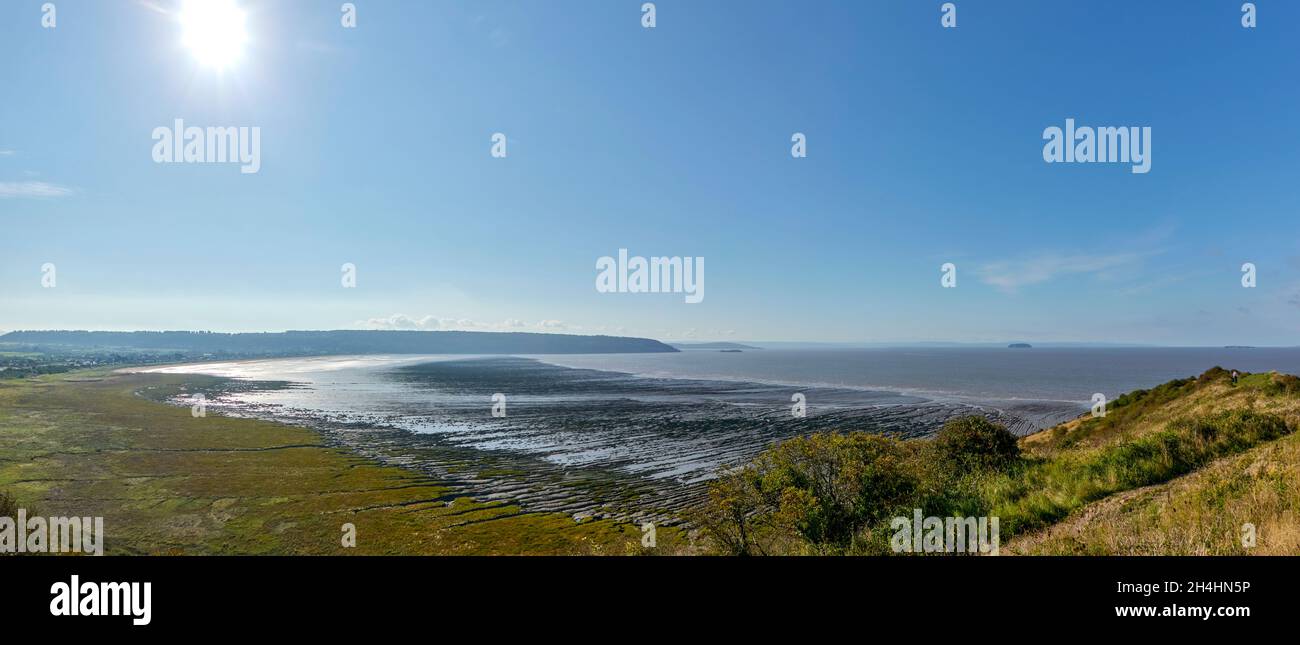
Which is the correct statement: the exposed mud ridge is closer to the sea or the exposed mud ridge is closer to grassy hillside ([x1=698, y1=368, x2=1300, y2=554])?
the sea

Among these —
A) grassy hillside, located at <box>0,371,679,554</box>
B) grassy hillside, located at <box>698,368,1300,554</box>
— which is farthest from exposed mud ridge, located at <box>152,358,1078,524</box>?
grassy hillside, located at <box>698,368,1300,554</box>

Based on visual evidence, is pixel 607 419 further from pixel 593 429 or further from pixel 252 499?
pixel 252 499

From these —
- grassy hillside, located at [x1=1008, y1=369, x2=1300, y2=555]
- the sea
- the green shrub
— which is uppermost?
grassy hillside, located at [x1=1008, y1=369, x2=1300, y2=555]

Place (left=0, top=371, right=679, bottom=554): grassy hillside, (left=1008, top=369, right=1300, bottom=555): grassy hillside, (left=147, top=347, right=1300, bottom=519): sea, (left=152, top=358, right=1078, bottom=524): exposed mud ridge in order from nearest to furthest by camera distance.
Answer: (left=1008, top=369, right=1300, bottom=555): grassy hillside
(left=0, top=371, right=679, bottom=554): grassy hillside
(left=152, top=358, right=1078, bottom=524): exposed mud ridge
(left=147, top=347, right=1300, bottom=519): sea

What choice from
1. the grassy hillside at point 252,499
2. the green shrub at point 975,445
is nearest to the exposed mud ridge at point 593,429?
the grassy hillside at point 252,499

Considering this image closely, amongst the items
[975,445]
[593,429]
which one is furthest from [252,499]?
[975,445]

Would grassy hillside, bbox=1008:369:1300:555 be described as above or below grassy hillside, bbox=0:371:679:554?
above

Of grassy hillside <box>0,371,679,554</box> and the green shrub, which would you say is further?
grassy hillside <box>0,371,679,554</box>
